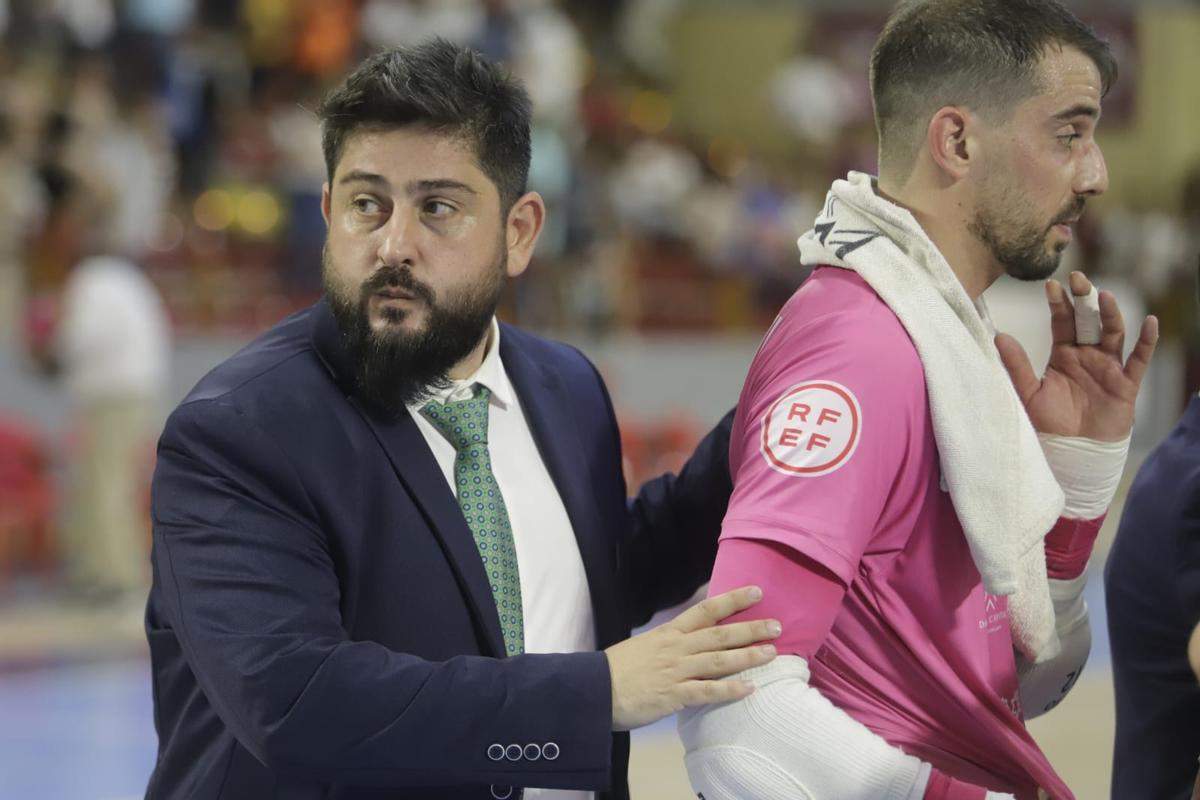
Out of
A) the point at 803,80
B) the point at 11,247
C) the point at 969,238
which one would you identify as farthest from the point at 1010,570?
the point at 803,80

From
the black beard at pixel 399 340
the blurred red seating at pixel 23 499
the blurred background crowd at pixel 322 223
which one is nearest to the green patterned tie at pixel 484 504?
the black beard at pixel 399 340

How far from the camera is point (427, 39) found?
2.85 metres

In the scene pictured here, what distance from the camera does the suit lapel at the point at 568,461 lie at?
292cm

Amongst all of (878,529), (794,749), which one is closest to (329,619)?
(794,749)

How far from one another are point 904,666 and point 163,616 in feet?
3.88

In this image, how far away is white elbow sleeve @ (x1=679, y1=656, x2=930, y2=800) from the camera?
2.34m

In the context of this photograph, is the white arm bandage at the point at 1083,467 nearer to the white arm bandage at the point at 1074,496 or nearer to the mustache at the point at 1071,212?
the white arm bandage at the point at 1074,496

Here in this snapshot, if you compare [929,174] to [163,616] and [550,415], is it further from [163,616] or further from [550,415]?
[163,616]

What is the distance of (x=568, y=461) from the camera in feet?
9.80

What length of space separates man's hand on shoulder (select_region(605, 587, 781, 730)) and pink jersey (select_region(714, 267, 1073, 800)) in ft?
0.23

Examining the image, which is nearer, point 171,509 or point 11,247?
point 171,509

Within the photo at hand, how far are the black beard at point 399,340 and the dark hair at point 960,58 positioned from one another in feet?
2.33

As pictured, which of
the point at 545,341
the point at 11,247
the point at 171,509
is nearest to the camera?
the point at 171,509

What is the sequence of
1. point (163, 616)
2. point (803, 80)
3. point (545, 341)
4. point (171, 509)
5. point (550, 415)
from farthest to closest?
point (803, 80) → point (545, 341) → point (550, 415) → point (163, 616) → point (171, 509)
